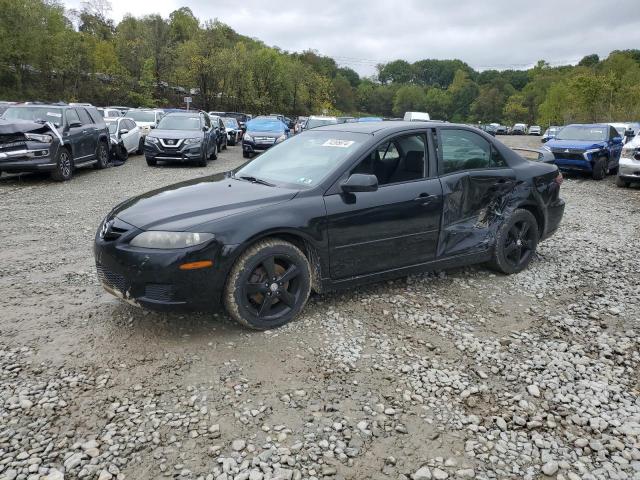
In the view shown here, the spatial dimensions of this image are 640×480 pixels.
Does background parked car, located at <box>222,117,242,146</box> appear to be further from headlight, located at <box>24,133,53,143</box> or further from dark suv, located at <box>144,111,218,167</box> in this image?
headlight, located at <box>24,133,53,143</box>

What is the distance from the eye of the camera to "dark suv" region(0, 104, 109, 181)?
1071 cm

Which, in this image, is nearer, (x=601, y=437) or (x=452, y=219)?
(x=601, y=437)

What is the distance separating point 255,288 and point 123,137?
571 inches

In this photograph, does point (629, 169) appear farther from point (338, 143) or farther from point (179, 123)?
point (179, 123)

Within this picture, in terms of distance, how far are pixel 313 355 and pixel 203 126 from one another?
14.1m

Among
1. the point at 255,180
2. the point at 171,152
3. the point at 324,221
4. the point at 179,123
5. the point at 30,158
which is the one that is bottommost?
the point at 171,152

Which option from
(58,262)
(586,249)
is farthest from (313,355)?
(586,249)

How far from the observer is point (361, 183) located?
4055mm

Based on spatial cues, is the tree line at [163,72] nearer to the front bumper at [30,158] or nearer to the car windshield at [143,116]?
the car windshield at [143,116]

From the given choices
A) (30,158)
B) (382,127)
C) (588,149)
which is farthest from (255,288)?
(588,149)

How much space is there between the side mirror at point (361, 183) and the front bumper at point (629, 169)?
11.5m

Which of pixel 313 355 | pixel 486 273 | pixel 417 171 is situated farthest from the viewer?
pixel 486 273

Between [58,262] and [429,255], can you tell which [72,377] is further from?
[429,255]

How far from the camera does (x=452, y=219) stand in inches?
190
